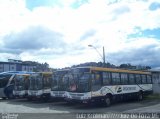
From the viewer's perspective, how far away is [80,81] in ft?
67.3

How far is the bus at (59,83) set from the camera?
22.7 m

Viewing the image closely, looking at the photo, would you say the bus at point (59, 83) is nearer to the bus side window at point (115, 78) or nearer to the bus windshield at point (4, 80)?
the bus side window at point (115, 78)

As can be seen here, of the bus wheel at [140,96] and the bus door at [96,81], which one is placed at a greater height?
the bus door at [96,81]

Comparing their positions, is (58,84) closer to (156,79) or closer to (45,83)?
(45,83)

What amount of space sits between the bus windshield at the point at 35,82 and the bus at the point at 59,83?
2841 millimetres

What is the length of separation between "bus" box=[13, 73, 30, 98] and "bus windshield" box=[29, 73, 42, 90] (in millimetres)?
2132

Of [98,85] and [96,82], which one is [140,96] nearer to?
[98,85]

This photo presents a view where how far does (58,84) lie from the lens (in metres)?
23.4

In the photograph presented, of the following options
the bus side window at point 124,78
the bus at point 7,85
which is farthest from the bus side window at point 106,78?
the bus at point 7,85

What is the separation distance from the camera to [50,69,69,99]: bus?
22688 millimetres

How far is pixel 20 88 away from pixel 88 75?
37.9 feet

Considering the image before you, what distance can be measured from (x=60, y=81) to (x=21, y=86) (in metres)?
7.77

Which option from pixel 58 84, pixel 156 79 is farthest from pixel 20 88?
pixel 156 79

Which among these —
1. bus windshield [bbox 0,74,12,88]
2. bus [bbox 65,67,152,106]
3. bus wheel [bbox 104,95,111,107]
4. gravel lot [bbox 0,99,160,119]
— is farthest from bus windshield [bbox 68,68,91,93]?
bus windshield [bbox 0,74,12,88]
